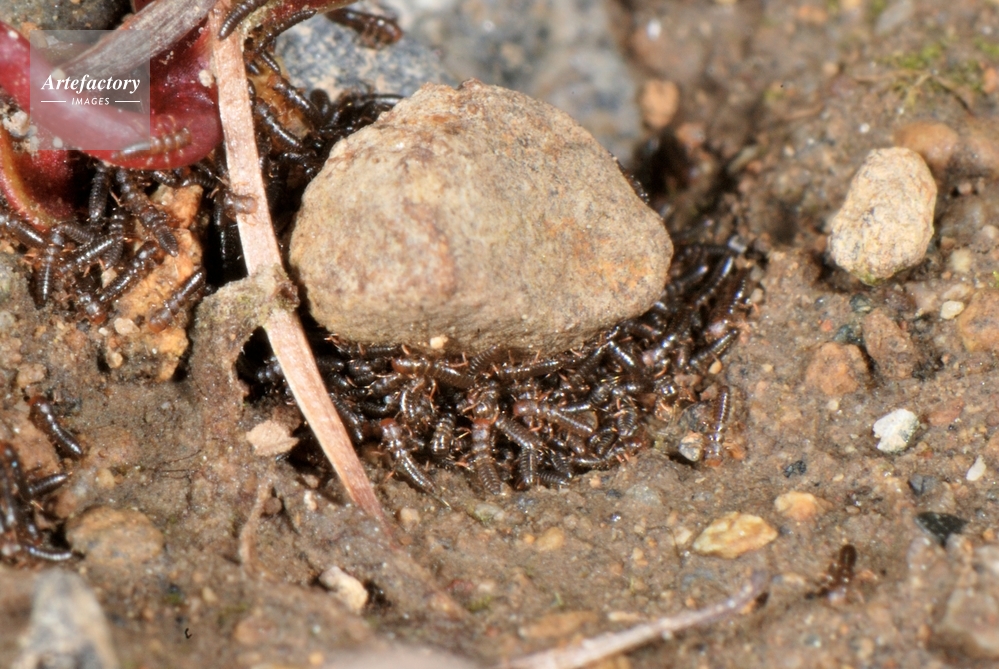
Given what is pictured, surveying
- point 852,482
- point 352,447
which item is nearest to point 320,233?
point 352,447

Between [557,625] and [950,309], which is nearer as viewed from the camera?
[557,625]

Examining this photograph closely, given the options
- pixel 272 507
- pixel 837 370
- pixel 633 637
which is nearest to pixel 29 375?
pixel 272 507

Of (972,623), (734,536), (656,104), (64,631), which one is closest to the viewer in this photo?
(64,631)

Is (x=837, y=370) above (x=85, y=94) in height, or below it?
below

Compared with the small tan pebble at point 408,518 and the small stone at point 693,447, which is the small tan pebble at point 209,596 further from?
the small stone at point 693,447

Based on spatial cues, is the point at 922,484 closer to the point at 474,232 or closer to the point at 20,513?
the point at 474,232

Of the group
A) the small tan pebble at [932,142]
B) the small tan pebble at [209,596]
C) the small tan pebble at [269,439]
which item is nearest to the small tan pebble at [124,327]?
the small tan pebble at [269,439]
